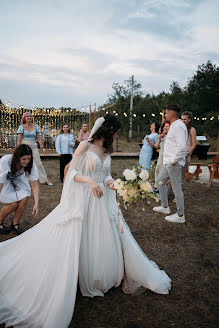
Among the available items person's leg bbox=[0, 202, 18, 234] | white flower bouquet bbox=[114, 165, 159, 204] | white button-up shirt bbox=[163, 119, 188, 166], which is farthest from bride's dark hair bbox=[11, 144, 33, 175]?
white button-up shirt bbox=[163, 119, 188, 166]

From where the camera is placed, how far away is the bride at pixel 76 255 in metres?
2.04

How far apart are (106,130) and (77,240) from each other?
3.97 ft

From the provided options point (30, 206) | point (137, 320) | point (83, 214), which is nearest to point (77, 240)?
point (83, 214)

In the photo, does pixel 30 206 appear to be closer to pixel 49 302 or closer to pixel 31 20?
pixel 49 302

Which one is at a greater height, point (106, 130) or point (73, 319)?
point (106, 130)

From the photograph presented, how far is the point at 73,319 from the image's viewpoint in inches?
86.3

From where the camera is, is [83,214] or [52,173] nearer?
[83,214]

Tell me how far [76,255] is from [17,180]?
2.17 m

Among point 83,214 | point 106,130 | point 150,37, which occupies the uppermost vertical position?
point 150,37

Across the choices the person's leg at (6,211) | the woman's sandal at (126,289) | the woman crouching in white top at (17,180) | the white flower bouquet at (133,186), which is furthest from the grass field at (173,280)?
the white flower bouquet at (133,186)

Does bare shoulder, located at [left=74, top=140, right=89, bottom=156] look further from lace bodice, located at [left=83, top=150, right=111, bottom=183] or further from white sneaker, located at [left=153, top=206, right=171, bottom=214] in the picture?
white sneaker, located at [left=153, top=206, right=171, bottom=214]

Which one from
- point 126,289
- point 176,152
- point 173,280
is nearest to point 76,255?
point 126,289

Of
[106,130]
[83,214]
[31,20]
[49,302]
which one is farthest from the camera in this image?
[31,20]

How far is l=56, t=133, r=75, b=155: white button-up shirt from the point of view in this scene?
739 cm
